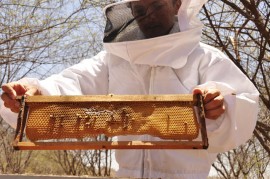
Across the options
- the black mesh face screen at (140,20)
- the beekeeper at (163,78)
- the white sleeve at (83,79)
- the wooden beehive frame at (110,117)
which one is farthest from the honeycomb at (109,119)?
the black mesh face screen at (140,20)

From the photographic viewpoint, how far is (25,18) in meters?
5.51

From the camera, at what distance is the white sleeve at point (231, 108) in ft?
5.68

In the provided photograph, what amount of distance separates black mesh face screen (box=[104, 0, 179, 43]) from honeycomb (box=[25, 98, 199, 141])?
552mm

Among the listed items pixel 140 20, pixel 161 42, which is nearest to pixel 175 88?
pixel 161 42

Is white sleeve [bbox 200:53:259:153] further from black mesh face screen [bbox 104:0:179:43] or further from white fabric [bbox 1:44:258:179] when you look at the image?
black mesh face screen [bbox 104:0:179:43]

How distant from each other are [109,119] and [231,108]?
1.46 ft

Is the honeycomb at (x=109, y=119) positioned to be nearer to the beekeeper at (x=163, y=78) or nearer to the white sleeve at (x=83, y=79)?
the beekeeper at (x=163, y=78)

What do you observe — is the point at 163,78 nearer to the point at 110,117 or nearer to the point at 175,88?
the point at 175,88

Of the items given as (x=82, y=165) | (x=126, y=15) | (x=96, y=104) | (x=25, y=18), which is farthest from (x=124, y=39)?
(x=82, y=165)

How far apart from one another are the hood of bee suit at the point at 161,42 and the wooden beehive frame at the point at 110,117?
423mm

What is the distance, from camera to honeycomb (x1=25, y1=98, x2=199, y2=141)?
1.61m

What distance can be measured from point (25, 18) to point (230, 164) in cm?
477

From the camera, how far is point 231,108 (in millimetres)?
1725

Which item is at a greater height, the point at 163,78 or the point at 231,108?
the point at 163,78
